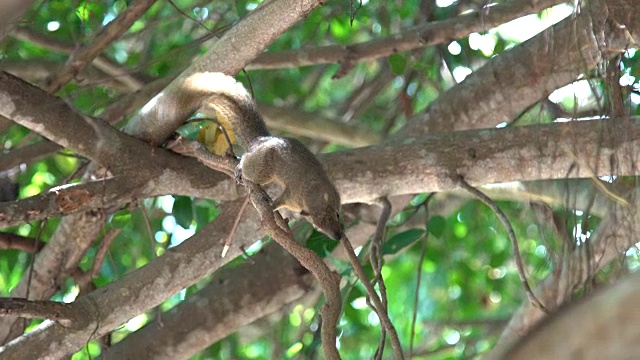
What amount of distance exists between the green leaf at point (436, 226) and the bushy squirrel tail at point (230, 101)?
922 millimetres

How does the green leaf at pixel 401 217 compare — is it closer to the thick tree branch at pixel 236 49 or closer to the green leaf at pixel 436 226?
the green leaf at pixel 436 226

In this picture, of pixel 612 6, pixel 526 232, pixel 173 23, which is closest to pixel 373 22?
pixel 173 23

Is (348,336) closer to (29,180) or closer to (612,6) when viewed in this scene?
(29,180)

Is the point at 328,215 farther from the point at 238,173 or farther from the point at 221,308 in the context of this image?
the point at 221,308

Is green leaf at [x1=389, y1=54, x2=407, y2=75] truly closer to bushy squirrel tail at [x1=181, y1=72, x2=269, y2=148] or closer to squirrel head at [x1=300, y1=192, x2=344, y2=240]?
bushy squirrel tail at [x1=181, y1=72, x2=269, y2=148]

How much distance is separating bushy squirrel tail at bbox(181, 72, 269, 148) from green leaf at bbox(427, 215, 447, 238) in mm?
922

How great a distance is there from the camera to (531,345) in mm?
835

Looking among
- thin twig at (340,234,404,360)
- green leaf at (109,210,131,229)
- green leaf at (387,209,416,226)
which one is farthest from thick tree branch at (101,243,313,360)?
thin twig at (340,234,404,360)

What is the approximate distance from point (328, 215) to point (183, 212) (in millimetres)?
1021

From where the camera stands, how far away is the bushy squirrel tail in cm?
221

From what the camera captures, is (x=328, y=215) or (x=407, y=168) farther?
(x=407, y=168)

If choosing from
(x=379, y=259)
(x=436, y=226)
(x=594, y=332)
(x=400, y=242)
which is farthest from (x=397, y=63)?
(x=594, y=332)

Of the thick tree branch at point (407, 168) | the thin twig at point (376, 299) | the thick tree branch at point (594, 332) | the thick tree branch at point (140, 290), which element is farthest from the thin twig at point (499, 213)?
the thick tree branch at point (594, 332)

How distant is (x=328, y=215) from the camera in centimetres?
196
